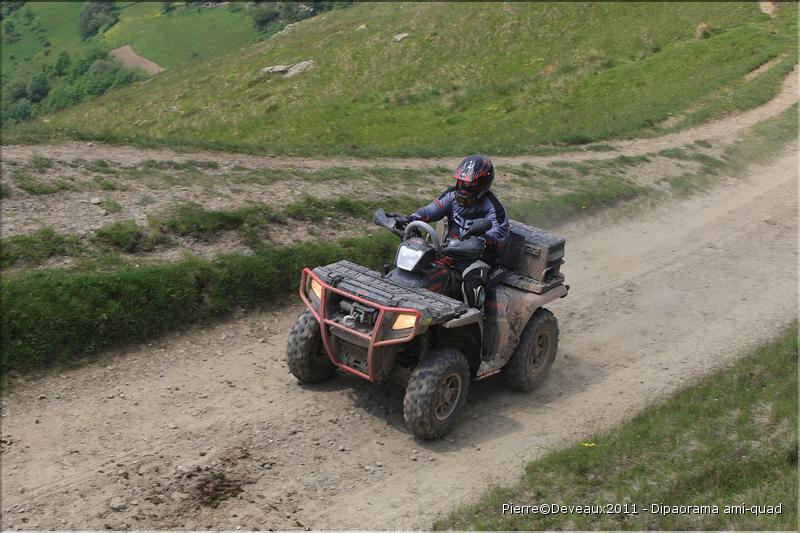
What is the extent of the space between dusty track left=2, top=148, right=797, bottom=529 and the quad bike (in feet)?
1.55

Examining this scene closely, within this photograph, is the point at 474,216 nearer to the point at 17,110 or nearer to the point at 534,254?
the point at 534,254

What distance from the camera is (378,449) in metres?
9.07

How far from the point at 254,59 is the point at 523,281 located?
145 feet

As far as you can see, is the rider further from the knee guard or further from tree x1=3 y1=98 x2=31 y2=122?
tree x1=3 y1=98 x2=31 y2=122

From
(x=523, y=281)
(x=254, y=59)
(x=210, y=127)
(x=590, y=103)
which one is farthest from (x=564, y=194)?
(x=254, y=59)

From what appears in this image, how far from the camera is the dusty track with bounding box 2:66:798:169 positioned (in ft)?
53.4

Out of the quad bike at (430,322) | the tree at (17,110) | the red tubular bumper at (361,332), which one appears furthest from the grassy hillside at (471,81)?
the tree at (17,110)

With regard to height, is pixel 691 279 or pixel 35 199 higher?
pixel 35 199

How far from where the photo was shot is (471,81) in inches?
1528

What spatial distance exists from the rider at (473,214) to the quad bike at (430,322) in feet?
0.65

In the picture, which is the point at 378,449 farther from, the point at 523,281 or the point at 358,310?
the point at 523,281

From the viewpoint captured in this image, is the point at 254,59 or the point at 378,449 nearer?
the point at 378,449

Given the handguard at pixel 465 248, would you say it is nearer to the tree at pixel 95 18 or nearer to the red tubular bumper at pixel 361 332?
the red tubular bumper at pixel 361 332

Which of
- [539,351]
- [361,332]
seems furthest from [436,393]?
[539,351]
